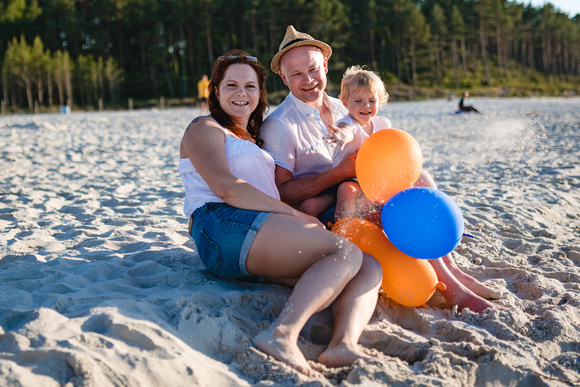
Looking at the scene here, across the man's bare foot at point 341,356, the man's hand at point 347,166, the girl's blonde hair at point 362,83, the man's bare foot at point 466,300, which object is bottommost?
the man's bare foot at point 466,300

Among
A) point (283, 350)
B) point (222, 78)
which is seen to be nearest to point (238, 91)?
point (222, 78)

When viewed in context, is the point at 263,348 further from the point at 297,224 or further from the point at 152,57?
the point at 152,57

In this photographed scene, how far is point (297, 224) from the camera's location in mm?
2191

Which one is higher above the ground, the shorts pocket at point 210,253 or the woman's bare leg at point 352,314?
the shorts pocket at point 210,253

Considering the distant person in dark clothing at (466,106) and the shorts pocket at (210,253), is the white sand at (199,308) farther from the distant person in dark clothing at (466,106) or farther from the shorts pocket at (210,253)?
the distant person in dark clothing at (466,106)

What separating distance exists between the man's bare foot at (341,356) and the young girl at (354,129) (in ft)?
3.06

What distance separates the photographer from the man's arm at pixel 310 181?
2777 millimetres

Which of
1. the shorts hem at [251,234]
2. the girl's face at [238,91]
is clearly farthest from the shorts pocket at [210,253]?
the girl's face at [238,91]

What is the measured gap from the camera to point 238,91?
8.67 ft

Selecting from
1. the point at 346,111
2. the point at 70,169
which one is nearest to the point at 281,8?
the point at 70,169

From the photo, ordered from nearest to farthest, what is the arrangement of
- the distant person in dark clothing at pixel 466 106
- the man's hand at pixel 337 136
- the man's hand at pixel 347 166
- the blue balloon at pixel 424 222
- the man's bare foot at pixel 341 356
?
the man's bare foot at pixel 341 356, the blue balloon at pixel 424 222, the man's hand at pixel 337 136, the man's hand at pixel 347 166, the distant person in dark clothing at pixel 466 106

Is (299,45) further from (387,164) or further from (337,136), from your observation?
(387,164)

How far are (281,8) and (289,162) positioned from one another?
4628cm

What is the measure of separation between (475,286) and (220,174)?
1.69 metres
